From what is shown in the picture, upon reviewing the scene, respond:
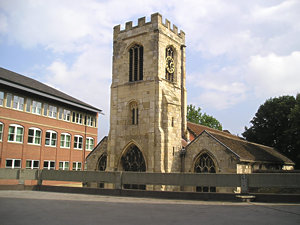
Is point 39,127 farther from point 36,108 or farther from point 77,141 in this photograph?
point 77,141

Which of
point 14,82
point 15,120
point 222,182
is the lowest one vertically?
point 222,182

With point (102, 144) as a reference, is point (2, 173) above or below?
below

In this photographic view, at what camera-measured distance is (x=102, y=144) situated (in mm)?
29359

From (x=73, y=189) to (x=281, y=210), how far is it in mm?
12960

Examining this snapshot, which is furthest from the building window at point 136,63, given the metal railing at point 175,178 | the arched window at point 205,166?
the metal railing at point 175,178

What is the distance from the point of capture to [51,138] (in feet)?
117

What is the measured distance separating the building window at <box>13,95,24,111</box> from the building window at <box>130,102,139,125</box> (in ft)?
42.3

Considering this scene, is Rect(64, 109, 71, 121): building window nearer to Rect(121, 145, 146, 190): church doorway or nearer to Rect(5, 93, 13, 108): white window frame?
Rect(5, 93, 13, 108): white window frame

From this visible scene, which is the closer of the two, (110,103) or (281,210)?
(281,210)

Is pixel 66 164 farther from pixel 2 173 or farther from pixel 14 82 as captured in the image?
pixel 2 173

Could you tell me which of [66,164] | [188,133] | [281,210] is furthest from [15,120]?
[281,210]

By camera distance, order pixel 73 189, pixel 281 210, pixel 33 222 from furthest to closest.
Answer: pixel 73 189 → pixel 281 210 → pixel 33 222

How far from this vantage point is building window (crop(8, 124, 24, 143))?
3054 centimetres

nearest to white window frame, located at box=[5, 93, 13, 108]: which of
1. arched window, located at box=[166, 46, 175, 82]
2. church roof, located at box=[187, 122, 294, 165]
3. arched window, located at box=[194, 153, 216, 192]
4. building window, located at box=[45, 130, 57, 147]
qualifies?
building window, located at box=[45, 130, 57, 147]
